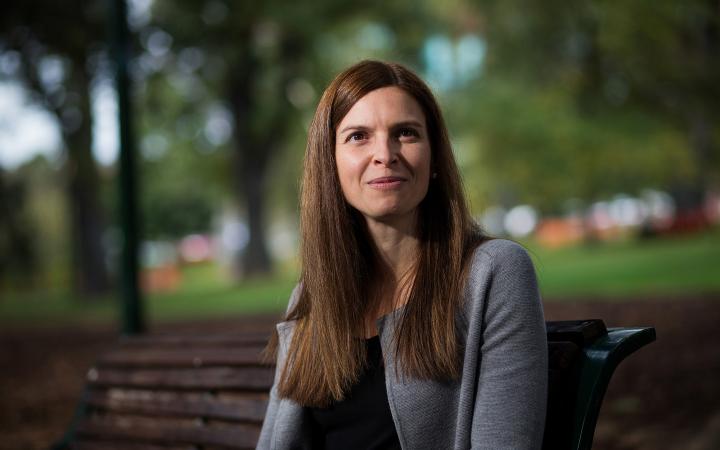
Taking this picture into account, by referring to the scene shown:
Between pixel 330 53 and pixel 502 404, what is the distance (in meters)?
27.6

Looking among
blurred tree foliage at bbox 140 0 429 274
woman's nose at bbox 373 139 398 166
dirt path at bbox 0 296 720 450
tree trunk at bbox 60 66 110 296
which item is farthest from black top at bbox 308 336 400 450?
tree trunk at bbox 60 66 110 296

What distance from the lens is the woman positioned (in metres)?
2.09

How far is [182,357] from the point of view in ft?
11.4

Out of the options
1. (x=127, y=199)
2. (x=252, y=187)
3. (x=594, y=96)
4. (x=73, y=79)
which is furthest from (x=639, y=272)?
(x=252, y=187)

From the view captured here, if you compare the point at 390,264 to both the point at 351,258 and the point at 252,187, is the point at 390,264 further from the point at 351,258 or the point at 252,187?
the point at 252,187

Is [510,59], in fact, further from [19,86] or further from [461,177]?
[461,177]

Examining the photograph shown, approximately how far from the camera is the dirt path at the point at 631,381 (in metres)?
5.63

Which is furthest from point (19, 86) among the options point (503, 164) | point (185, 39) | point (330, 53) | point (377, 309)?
point (377, 309)

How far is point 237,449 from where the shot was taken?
10.1 feet

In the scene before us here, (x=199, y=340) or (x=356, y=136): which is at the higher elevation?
(x=356, y=136)

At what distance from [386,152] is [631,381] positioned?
18.8ft

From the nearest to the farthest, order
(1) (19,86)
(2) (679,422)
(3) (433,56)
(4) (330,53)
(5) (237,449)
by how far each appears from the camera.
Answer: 1. (5) (237,449)
2. (2) (679,422)
3. (1) (19,86)
4. (3) (433,56)
5. (4) (330,53)

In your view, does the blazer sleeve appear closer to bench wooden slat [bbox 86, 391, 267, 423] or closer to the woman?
the woman

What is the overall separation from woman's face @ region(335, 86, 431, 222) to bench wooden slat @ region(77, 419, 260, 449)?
3.87 ft
